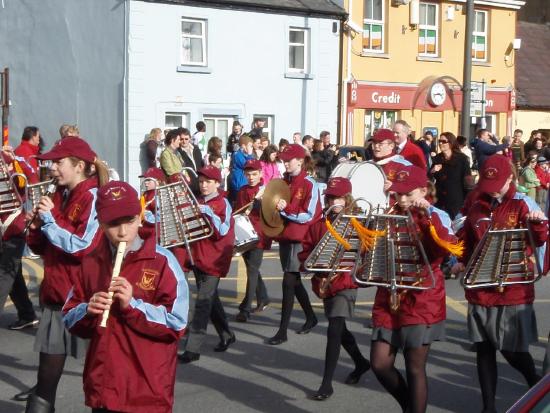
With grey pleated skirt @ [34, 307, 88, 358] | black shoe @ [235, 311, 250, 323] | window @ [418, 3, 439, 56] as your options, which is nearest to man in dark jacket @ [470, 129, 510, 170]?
black shoe @ [235, 311, 250, 323]

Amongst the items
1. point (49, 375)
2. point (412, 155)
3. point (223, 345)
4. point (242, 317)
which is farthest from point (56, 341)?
point (412, 155)

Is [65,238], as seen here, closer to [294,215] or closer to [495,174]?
[495,174]

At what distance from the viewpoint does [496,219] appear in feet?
23.6

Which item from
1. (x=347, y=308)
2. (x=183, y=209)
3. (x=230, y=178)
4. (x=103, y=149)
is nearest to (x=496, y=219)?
(x=347, y=308)

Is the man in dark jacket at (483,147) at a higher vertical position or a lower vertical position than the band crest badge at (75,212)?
higher

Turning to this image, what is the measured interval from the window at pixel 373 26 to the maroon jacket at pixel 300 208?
914 inches

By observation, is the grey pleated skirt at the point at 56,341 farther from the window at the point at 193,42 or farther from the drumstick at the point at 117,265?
the window at the point at 193,42

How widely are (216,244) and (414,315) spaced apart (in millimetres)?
3168

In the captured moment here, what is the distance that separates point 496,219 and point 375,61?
2634 centimetres

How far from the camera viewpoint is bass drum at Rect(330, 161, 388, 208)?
943 cm

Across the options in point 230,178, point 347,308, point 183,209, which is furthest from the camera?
point 230,178

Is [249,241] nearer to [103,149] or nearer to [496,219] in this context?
[496,219]

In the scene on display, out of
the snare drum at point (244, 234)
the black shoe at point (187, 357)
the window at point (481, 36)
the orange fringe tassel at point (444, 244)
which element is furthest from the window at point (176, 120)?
the orange fringe tassel at point (444, 244)

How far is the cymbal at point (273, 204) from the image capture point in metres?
10.1
